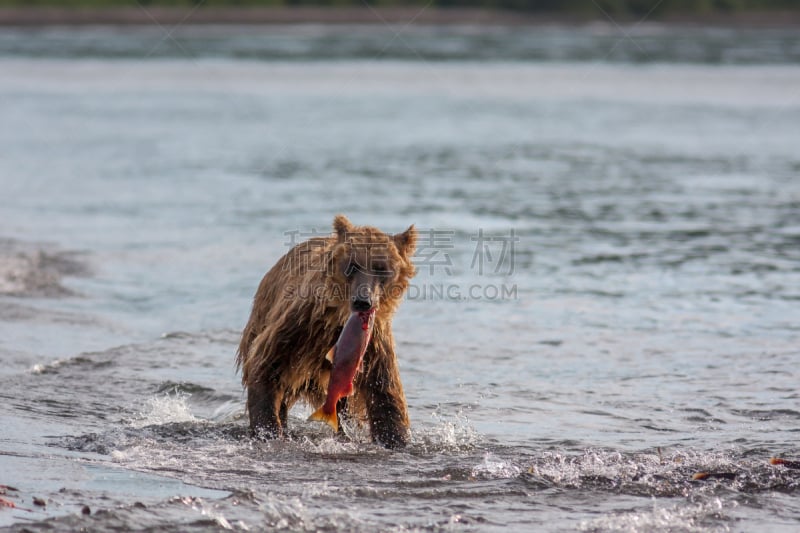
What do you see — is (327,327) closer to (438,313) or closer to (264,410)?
(264,410)

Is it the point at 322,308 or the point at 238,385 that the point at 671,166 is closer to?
the point at 238,385

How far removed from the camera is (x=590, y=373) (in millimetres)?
10188

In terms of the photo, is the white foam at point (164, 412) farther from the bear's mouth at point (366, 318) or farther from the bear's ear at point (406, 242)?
the bear's ear at point (406, 242)

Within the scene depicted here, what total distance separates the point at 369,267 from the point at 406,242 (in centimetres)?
46

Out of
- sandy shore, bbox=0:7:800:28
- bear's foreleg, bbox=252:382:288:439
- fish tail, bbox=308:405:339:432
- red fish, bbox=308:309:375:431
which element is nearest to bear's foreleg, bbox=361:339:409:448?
fish tail, bbox=308:405:339:432

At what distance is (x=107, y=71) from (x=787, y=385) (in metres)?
40.6

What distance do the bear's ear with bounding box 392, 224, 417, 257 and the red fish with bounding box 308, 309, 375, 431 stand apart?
519 mm

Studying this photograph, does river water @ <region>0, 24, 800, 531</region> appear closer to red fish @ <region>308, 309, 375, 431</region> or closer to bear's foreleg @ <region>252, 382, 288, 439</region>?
bear's foreleg @ <region>252, 382, 288, 439</region>

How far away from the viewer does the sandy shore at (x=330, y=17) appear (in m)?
79.1

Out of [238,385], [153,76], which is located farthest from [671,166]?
[153,76]

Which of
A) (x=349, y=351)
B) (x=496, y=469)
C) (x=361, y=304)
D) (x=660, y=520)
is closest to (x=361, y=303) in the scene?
(x=361, y=304)

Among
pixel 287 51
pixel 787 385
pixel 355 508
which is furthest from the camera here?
pixel 287 51

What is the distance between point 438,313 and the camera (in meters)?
12.6

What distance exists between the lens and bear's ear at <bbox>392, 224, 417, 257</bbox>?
7.46 meters
